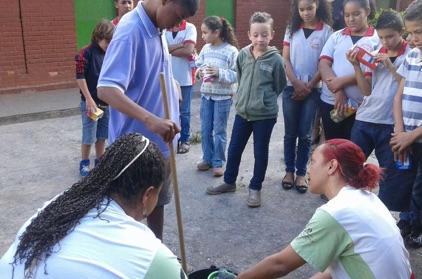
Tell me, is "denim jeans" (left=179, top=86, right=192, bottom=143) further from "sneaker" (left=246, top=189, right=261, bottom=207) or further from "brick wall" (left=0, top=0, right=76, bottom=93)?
"brick wall" (left=0, top=0, right=76, bottom=93)

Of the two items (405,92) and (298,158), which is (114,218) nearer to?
(405,92)

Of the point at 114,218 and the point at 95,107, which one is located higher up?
the point at 114,218

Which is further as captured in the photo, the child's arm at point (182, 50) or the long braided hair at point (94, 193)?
the child's arm at point (182, 50)

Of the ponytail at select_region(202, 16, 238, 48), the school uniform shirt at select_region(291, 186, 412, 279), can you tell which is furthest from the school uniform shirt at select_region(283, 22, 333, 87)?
the school uniform shirt at select_region(291, 186, 412, 279)

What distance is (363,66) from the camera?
394 cm

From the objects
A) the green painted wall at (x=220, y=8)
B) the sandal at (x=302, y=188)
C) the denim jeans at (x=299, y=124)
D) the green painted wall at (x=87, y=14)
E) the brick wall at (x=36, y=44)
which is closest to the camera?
the denim jeans at (x=299, y=124)

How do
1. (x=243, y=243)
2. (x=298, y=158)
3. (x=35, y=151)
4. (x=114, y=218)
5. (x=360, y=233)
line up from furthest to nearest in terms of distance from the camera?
1. (x=35, y=151)
2. (x=298, y=158)
3. (x=243, y=243)
4. (x=360, y=233)
5. (x=114, y=218)

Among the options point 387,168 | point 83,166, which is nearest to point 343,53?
point 387,168

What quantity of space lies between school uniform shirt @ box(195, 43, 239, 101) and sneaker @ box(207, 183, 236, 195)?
35.0 inches

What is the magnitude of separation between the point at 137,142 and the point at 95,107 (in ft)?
10.7

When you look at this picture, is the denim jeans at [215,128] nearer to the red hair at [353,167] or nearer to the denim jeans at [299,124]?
the denim jeans at [299,124]

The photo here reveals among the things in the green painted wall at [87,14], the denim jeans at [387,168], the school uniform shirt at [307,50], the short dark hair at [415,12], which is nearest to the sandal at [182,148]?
the school uniform shirt at [307,50]

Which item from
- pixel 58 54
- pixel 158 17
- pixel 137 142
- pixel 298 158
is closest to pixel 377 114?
pixel 298 158

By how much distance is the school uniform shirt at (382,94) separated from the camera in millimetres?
3783
